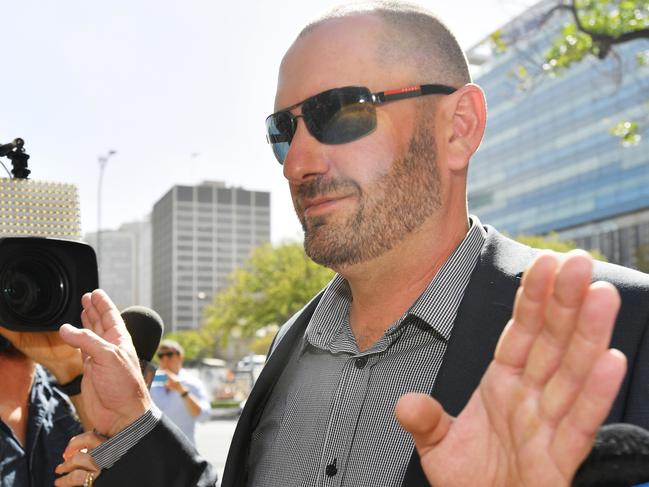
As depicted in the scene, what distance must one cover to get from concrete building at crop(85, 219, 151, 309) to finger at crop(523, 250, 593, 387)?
146323 millimetres

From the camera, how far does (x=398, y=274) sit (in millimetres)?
2141

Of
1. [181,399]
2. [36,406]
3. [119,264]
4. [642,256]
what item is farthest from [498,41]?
[119,264]

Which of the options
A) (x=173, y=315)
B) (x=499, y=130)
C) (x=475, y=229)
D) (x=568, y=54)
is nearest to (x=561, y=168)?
(x=499, y=130)

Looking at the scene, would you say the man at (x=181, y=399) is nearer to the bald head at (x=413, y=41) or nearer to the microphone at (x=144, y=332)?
the microphone at (x=144, y=332)

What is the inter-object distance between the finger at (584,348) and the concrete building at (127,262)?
14634 centimetres

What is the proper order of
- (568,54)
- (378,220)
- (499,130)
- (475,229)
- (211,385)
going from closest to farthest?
(378,220) < (475,229) < (568,54) < (211,385) < (499,130)

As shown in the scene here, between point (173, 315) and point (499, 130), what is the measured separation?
100928 millimetres

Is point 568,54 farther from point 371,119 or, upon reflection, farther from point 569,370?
point 569,370

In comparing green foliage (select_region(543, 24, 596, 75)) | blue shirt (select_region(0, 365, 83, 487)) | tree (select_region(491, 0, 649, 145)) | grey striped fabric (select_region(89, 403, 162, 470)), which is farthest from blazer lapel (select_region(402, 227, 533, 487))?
green foliage (select_region(543, 24, 596, 75))

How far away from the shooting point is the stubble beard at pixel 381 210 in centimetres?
206

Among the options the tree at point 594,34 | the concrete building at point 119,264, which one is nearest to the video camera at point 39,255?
the tree at point 594,34

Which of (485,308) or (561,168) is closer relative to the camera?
(485,308)

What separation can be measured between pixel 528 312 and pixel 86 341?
130cm

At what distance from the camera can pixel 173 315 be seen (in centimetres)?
→ 16225
